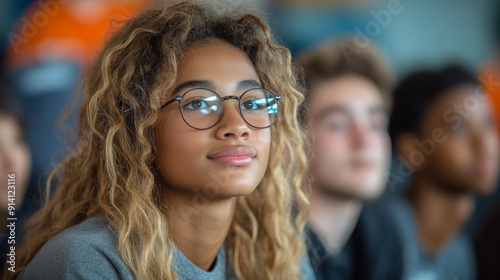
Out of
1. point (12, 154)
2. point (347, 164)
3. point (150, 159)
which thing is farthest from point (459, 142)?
point (12, 154)

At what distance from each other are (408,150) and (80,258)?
133cm

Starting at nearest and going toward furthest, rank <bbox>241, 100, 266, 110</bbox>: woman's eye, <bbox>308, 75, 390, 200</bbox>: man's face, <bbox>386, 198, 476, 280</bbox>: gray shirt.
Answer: <bbox>241, 100, 266, 110</bbox>: woman's eye < <bbox>308, 75, 390, 200</bbox>: man's face < <bbox>386, 198, 476, 280</bbox>: gray shirt

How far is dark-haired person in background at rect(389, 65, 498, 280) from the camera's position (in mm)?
2102

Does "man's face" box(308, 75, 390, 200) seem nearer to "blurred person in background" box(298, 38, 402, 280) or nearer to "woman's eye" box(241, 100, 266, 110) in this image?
"blurred person in background" box(298, 38, 402, 280)

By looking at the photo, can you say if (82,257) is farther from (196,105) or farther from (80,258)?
(196,105)

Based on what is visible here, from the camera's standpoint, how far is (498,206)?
2.20m

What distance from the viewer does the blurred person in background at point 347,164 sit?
6.22 feet

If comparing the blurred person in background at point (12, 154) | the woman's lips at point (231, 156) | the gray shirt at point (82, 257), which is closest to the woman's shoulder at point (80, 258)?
the gray shirt at point (82, 257)

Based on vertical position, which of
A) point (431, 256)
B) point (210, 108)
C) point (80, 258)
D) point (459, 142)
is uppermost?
point (210, 108)

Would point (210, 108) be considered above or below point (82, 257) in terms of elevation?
above

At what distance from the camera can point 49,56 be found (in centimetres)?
205

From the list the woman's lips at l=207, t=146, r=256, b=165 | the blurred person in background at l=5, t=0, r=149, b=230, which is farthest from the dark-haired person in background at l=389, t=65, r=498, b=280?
the woman's lips at l=207, t=146, r=256, b=165

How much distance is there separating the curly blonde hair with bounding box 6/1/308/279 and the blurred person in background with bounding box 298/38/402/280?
0.44m

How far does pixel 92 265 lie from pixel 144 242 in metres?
0.10
